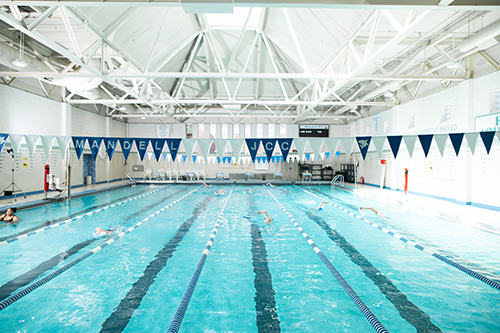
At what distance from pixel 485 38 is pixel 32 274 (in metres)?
11.3

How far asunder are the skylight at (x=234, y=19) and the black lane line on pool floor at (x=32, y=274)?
886cm

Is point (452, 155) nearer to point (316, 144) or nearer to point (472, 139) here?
point (472, 139)

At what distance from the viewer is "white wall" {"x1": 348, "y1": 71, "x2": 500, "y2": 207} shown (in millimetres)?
8367

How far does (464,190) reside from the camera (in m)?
9.10

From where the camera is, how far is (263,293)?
348cm

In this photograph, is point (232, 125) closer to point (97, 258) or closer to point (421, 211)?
point (421, 211)

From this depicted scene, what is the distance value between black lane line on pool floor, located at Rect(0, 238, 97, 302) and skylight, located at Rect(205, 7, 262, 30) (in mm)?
8857

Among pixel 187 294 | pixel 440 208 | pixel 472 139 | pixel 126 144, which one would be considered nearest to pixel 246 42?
pixel 126 144

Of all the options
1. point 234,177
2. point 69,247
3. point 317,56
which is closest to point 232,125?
point 234,177

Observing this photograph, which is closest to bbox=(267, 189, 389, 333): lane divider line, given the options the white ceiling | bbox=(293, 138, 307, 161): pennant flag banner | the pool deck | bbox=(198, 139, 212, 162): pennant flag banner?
the white ceiling

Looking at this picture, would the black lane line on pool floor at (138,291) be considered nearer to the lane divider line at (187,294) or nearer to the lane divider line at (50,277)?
the lane divider line at (187,294)

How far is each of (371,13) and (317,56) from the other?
11.1 feet

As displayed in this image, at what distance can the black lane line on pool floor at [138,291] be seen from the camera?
279 cm

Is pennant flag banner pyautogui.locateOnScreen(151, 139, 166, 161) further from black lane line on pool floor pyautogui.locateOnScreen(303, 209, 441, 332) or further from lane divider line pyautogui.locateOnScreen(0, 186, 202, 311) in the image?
black lane line on pool floor pyautogui.locateOnScreen(303, 209, 441, 332)
